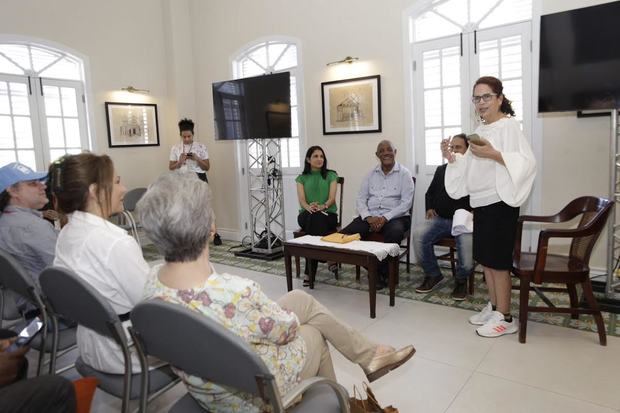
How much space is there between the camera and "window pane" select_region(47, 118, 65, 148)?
5285 mm

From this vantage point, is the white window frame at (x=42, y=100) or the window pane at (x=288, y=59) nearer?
the white window frame at (x=42, y=100)

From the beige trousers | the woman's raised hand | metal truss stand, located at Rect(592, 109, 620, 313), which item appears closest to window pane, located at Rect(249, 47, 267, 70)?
the woman's raised hand

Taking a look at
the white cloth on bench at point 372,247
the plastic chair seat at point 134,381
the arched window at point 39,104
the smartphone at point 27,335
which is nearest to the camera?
the plastic chair seat at point 134,381

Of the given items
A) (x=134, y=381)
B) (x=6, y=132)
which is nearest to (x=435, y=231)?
(x=134, y=381)

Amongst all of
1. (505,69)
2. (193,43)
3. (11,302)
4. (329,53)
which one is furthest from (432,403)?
(193,43)

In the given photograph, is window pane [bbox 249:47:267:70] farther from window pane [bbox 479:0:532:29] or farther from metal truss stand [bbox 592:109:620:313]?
metal truss stand [bbox 592:109:620:313]

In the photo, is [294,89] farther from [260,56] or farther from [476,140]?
[476,140]

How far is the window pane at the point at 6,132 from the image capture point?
16.1 ft

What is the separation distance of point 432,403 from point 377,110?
3.24m

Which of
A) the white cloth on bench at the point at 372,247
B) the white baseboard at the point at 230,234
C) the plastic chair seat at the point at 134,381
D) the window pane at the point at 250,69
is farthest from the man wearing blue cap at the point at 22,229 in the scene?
the white baseboard at the point at 230,234

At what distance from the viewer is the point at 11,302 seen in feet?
7.41

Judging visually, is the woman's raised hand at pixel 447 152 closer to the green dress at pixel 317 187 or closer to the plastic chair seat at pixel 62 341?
the green dress at pixel 317 187

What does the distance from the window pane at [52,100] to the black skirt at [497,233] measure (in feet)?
16.5

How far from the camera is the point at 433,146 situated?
14.7 ft
